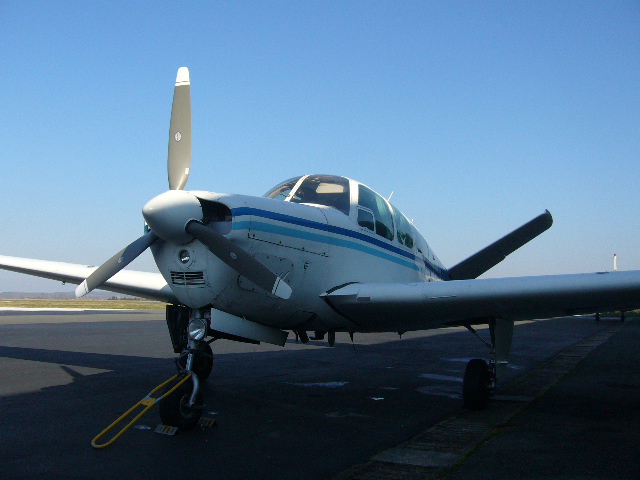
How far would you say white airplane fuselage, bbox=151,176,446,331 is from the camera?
5457 mm

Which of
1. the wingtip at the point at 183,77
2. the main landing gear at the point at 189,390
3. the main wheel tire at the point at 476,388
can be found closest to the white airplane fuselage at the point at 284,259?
the main landing gear at the point at 189,390

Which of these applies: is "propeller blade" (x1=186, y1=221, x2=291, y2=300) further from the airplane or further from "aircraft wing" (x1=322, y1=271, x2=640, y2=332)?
"aircraft wing" (x1=322, y1=271, x2=640, y2=332)

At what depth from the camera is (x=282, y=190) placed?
7348mm

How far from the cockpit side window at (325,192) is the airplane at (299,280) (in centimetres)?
2

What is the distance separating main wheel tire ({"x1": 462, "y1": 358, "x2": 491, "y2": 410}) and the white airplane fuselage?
1.51 meters

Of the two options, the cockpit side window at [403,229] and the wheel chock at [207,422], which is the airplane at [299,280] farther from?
the wheel chock at [207,422]

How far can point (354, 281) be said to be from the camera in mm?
6980

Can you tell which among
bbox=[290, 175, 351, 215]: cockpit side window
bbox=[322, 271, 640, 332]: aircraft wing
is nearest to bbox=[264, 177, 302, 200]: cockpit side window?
bbox=[290, 175, 351, 215]: cockpit side window

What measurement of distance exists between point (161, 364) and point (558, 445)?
25.6ft

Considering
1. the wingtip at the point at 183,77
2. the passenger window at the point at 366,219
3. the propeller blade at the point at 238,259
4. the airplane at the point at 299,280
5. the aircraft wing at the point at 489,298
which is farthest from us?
the passenger window at the point at 366,219

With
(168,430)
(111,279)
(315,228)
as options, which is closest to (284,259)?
(315,228)

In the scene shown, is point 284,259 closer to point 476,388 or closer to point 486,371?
point 476,388

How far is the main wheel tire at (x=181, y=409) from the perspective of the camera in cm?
529

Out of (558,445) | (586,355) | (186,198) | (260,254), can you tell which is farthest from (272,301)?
(586,355)
